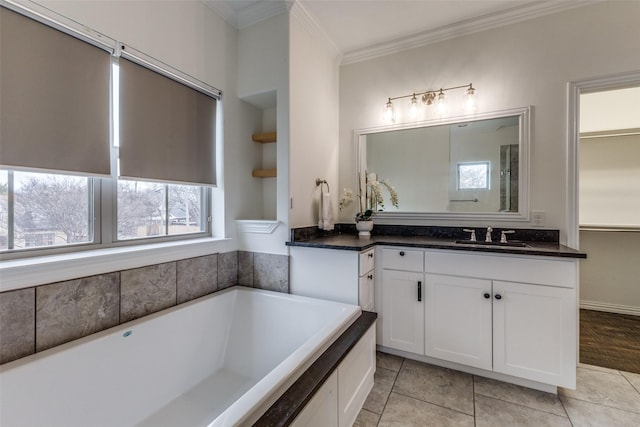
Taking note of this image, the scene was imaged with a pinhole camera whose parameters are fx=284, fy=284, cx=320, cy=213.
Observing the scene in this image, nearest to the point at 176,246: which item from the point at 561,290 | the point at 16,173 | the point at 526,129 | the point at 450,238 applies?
the point at 16,173

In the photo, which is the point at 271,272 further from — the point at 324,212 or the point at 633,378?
the point at 633,378

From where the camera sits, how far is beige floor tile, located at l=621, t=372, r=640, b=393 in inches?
71.4

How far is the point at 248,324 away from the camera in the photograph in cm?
198

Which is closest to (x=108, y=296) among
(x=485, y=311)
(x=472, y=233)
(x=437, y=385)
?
(x=437, y=385)

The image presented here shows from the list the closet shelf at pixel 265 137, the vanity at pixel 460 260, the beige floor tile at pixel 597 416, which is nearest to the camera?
the beige floor tile at pixel 597 416

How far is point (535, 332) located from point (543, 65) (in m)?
1.97

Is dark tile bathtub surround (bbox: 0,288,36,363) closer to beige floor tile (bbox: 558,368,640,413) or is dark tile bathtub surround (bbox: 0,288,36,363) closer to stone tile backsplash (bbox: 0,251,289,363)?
stone tile backsplash (bbox: 0,251,289,363)

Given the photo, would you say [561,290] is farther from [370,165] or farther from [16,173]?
[16,173]

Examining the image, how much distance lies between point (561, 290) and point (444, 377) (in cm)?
92

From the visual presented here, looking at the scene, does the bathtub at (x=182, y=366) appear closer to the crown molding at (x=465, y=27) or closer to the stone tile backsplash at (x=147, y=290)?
the stone tile backsplash at (x=147, y=290)

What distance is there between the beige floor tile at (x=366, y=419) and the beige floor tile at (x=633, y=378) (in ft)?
5.55

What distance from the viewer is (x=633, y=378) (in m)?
1.88

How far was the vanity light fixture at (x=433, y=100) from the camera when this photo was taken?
2396 mm

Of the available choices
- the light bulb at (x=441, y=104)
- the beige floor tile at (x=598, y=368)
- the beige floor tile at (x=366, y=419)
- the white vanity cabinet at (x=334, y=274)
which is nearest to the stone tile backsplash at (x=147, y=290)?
the white vanity cabinet at (x=334, y=274)
